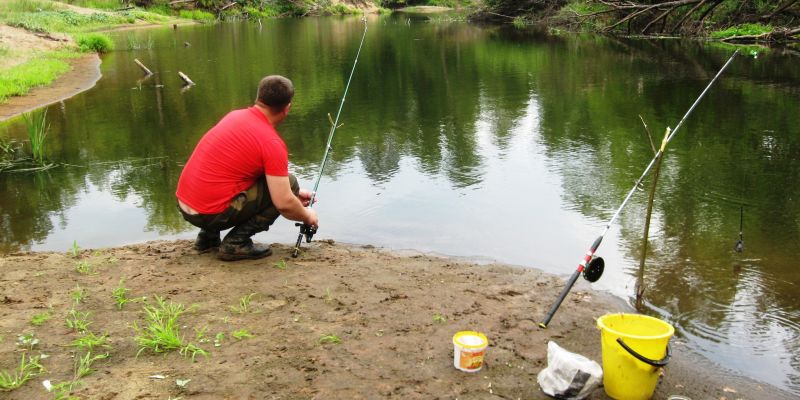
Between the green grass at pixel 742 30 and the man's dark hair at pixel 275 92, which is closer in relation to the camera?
the man's dark hair at pixel 275 92

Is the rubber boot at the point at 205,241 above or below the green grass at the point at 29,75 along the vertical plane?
below

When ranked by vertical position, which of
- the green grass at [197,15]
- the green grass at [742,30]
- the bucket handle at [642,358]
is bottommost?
the bucket handle at [642,358]

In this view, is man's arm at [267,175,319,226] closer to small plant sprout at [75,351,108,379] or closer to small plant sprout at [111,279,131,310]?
small plant sprout at [111,279,131,310]

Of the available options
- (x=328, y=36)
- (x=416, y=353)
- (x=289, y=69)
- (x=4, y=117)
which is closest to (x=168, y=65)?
(x=289, y=69)

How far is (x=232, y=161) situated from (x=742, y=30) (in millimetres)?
21571

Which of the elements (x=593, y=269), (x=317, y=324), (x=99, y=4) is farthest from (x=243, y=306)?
(x=99, y=4)

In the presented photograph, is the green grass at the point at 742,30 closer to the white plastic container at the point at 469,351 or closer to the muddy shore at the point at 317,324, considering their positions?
the muddy shore at the point at 317,324

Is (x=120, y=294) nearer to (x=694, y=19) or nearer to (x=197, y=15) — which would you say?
(x=694, y=19)

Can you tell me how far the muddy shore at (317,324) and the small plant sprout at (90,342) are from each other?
0.16 ft

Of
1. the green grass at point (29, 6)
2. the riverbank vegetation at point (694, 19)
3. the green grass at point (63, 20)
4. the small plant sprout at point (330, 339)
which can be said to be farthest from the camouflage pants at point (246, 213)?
the green grass at point (29, 6)

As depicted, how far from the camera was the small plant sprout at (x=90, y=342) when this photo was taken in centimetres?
325

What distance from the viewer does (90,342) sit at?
326cm

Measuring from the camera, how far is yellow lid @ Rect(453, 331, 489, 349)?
310 centimetres

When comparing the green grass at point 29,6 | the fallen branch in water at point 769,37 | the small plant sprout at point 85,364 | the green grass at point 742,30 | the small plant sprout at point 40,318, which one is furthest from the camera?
the green grass at point 29,6
